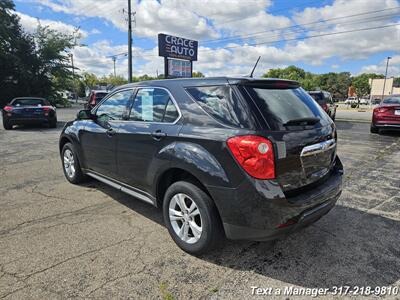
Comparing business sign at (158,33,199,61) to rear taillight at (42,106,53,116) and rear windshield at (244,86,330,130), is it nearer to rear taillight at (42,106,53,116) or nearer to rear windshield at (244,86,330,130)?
rear taillight at (42,106,53,116)

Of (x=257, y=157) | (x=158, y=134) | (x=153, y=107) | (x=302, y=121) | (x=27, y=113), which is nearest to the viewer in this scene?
(x=257, y=157)

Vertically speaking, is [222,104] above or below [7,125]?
above

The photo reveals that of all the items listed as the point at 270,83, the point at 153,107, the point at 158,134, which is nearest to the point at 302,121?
the point at 270,83

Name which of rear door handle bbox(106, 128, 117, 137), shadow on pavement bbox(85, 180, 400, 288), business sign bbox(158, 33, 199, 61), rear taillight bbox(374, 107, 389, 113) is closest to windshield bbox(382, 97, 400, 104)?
rear taillight bbox(374, 107, 389, 113)

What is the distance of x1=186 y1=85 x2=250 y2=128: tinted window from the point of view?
2.60 metres

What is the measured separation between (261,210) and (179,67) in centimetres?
1699

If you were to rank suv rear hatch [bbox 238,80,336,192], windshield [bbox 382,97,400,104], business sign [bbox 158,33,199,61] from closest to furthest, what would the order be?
suv rear hatch [bbox 238,80,336,192], windshield [bbox 382,97,400,104], business sign [bbox 158,33,199,61]

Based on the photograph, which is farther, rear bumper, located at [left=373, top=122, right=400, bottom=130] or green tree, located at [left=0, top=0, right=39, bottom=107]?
green tree, located at [left=0, top=0, right=39, bottom=107]

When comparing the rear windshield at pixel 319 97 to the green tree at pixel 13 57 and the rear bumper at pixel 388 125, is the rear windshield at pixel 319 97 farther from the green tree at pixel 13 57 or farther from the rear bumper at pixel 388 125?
the green tree at pixel 13 57

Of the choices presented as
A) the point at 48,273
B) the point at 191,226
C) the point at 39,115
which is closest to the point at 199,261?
the point at 191,226

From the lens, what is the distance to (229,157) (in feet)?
8.29

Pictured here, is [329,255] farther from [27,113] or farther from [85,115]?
[27,113]

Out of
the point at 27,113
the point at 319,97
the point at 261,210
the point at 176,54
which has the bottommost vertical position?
the point at 261,210

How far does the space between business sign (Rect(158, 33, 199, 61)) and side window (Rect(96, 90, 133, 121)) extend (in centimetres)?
1356
